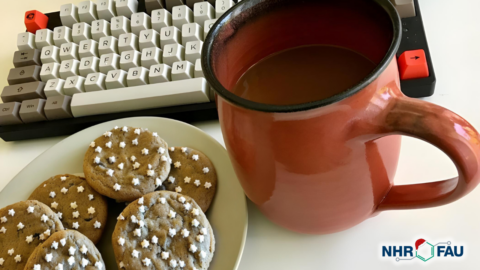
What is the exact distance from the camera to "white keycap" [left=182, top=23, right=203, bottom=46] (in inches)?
25.3

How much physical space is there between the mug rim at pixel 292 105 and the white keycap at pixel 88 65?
1.22ft

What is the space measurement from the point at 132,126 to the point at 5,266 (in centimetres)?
A: 25

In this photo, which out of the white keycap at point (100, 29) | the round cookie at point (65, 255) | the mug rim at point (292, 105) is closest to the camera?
the mug rim at point (292, 105)

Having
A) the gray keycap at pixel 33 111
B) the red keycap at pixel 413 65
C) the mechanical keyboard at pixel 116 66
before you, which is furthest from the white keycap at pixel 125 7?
the red keycap at pixel 413 65

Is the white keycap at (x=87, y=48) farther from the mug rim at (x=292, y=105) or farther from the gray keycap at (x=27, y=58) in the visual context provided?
the mug rim at (x=292, y=105)

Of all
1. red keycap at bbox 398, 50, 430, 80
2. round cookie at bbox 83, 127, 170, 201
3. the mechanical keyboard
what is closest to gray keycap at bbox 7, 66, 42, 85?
the mechanical keyboard

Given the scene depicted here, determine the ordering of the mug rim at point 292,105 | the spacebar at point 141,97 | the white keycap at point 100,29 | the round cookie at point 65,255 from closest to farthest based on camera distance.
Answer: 1. the mug rim at point 292,105
2. the round cookie at point 65,255
3. the spacebar at point 141,97
4. the white keycap at point 100,29

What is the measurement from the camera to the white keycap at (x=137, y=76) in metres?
0.63

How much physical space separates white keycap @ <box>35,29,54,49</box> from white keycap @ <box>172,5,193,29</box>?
0.24 metres

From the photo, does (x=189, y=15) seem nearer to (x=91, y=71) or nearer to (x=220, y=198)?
(x=91, y=71)

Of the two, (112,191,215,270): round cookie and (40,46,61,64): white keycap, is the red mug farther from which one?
(40,46,61,64): white keycap

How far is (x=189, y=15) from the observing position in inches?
26.5

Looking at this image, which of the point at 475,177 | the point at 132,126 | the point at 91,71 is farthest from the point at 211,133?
the point at 475,177

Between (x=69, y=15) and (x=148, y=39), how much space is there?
19cm
